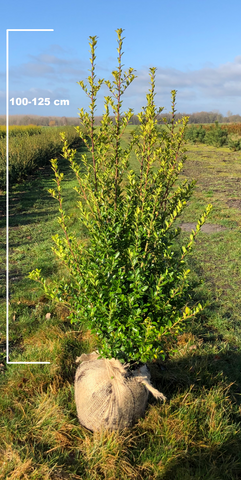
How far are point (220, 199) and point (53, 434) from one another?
10.6 metres

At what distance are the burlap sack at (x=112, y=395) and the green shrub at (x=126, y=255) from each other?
0.50ft

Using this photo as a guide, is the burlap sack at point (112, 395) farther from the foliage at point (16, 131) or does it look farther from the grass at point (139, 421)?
the foliage at point (16, 131)

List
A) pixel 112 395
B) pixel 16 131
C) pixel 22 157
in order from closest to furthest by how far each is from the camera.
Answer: pixel 112 395, pixel 22 157, pixel 16 131

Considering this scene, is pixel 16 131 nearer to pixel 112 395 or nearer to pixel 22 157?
pixel 22 157

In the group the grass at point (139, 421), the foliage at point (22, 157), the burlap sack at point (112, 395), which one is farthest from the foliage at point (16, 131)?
the burlap sack at point (112, 395)

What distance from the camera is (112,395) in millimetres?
2516

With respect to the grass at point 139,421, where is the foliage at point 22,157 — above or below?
above

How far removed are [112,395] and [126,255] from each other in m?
1.09

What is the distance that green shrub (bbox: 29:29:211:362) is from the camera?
2.30 m

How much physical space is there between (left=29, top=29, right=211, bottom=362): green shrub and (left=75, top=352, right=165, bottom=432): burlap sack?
153mm

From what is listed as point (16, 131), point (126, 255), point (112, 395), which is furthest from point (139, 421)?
point (16, 131)

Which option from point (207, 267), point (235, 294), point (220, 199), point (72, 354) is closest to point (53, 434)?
point (72, 354)

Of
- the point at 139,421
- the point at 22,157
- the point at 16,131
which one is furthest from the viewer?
the point at 16,131

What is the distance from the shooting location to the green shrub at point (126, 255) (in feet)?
7.55
